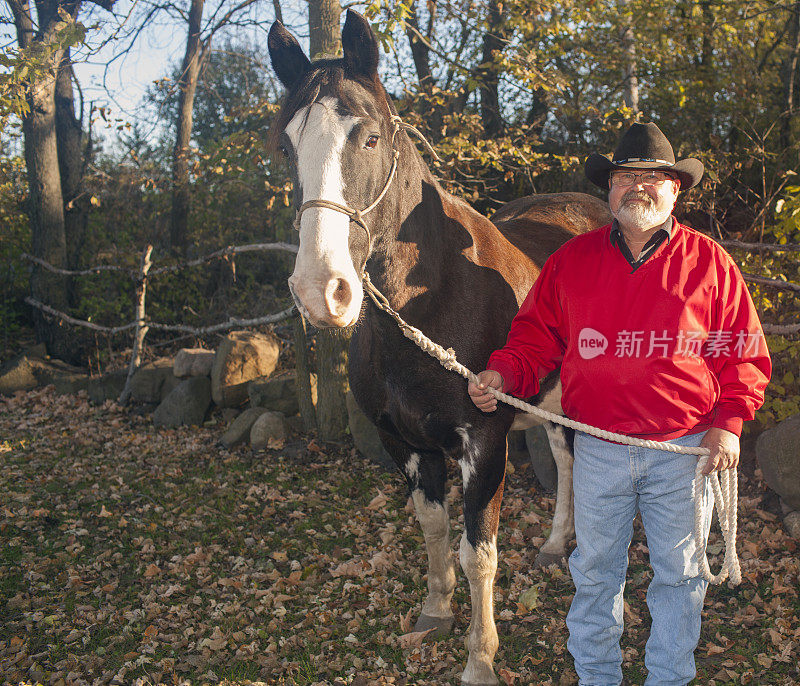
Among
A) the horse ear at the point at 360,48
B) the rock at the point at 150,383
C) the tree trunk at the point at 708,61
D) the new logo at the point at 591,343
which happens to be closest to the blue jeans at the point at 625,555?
the new logo at the point at 591,343

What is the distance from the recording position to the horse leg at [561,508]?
382 centimetres

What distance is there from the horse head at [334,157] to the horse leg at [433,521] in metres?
1.14

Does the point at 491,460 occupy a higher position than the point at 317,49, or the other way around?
the point at 317,49

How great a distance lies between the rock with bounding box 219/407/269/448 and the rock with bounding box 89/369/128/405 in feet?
8.16

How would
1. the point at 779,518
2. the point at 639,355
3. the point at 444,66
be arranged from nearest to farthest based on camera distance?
the point at 639,355 < the point at 779,518 < the point at 444,66

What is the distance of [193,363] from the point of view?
728cm

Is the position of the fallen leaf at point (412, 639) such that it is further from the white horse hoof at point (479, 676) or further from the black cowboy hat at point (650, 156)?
the black cowboy hat at point (650, 156)

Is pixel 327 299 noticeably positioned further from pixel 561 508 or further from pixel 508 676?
pixel 561 508

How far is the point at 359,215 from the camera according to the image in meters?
2.20

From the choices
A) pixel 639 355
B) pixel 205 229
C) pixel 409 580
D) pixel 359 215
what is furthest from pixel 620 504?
pixel 205 229

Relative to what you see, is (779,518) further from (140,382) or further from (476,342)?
(140,382)

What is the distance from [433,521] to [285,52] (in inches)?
89.8

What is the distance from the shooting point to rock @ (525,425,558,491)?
4840 mm

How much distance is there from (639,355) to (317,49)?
15.2ft
